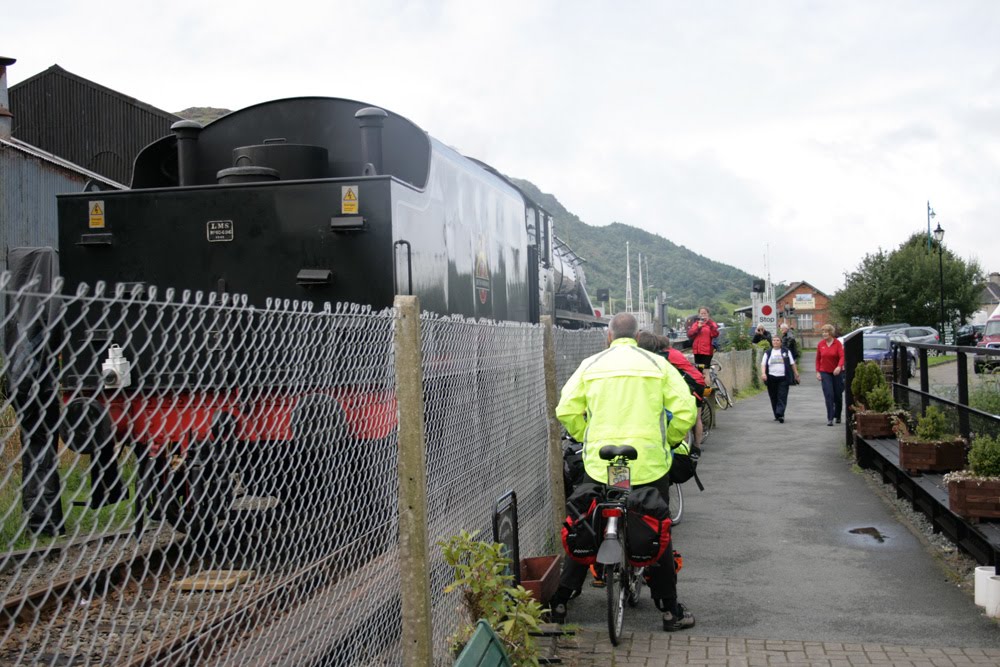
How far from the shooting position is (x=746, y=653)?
5.85 metres

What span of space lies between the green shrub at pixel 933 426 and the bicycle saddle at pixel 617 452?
4283mm

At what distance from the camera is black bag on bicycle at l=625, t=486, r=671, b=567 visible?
607 centimetres

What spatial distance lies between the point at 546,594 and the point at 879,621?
201 cm

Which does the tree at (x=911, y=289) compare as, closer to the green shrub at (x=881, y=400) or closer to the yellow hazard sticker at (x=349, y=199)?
→ the green shrub at (x=881, y=400)

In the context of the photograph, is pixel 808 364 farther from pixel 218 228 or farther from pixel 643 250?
pixel 643 250

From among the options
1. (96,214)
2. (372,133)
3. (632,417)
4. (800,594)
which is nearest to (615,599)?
(632,417)

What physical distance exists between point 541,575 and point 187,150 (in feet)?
15.9

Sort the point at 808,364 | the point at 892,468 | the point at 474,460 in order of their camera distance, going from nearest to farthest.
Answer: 1. the point at 474,460
2. the point at 892,468
3. the point at 808,364

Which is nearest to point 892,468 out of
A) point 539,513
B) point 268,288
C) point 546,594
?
point 539,513

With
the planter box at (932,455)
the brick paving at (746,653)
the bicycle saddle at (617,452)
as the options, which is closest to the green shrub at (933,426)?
the planter box at (932,455)

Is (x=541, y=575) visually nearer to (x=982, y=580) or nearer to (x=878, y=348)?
(x=982, y=580)

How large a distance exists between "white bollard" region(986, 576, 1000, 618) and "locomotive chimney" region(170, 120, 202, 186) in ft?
21.9

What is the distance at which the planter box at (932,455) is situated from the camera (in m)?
9.10

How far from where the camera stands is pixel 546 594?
6.38 m
